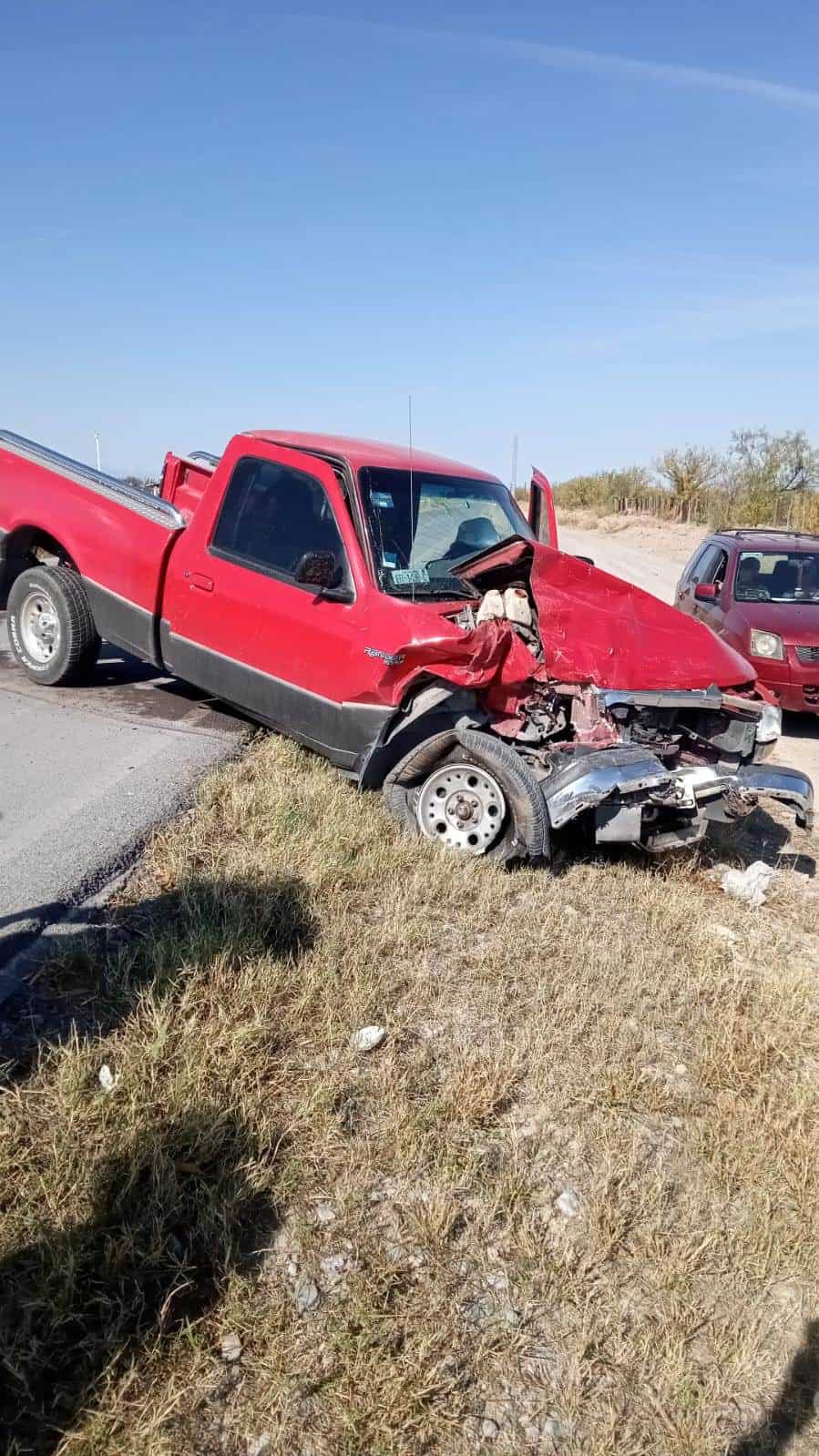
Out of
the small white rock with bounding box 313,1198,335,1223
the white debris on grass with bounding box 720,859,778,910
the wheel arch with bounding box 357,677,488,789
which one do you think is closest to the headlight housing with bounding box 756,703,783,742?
the white debris on grass with bounding box 720,859,778,910

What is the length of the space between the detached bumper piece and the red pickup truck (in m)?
0.01

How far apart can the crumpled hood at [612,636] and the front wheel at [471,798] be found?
631mm

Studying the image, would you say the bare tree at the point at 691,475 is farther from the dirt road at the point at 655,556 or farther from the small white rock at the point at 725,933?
the small white rock at the point at 725,933

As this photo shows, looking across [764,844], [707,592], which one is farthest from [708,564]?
[764,844]

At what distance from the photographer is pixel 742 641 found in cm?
909

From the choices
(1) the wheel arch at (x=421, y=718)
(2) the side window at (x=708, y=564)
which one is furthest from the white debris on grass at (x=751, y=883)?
(2) the side window at (x=708, y=564)

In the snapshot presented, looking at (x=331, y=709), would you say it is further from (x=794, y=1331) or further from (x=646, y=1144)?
(x=794, y=1331)

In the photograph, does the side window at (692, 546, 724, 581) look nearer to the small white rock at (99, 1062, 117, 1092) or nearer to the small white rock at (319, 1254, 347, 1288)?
the small white rock at (99, 1062, 117, 1092)

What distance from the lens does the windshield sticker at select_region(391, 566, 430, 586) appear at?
5.45 m

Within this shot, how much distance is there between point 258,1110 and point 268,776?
114 inches

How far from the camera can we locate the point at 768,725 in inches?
211

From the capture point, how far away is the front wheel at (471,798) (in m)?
4.84

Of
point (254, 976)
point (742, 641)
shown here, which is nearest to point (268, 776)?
point (254, 976)

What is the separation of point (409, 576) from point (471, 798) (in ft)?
4.38
